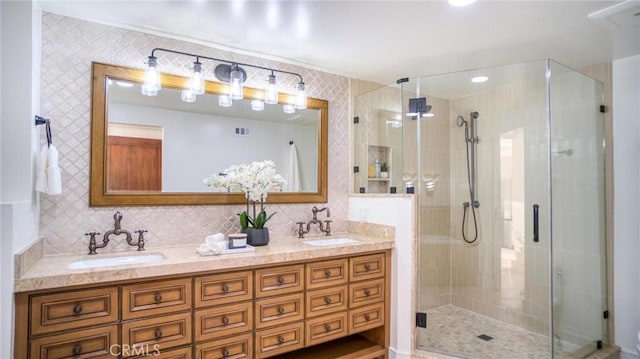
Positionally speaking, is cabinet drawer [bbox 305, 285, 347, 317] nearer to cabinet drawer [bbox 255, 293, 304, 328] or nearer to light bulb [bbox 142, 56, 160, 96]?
cabinet drawer [bbox 255, 293, 304, 328]

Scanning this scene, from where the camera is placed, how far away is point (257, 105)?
2.76 meters

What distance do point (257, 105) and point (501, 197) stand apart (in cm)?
247

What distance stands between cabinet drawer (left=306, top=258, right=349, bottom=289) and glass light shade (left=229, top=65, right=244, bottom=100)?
4.58 ft

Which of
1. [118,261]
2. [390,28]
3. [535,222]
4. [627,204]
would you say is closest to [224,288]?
[118,261]

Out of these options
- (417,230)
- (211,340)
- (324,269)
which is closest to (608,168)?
(417,230)

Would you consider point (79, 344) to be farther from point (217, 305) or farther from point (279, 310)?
point (279, 310)

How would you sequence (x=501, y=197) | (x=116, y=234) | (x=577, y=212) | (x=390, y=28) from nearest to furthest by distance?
(x=116, y=234) < (x=390, y=28) < (x=577, y=212) < (x=501, y=197)

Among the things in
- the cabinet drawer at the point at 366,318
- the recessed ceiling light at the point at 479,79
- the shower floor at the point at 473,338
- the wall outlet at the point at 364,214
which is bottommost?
the shower floor at the point at 473,338

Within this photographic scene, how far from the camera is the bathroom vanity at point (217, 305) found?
161cm

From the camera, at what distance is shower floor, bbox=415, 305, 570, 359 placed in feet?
8.82

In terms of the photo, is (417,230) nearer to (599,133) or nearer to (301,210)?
(301,210)

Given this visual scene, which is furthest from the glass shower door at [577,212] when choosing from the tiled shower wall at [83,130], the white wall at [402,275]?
the tiled shower wall at [83,130]

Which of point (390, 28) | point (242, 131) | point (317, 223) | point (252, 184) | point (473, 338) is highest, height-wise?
point (390, 28)

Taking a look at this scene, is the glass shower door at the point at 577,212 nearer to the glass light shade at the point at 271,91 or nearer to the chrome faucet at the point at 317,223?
the chrome faucet at the point at 317,223
